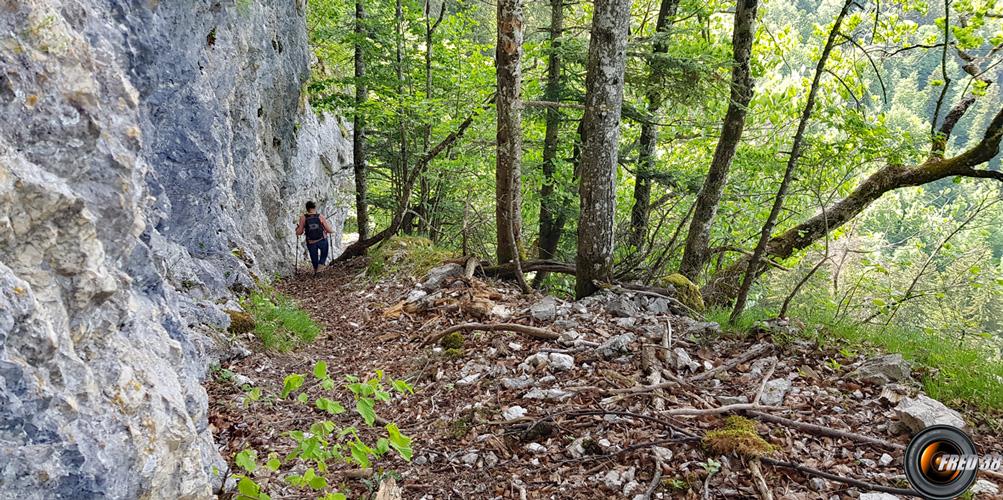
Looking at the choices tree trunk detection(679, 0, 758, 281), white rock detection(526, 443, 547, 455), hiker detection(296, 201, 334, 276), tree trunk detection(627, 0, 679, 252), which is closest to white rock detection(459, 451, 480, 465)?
white rock detection(526, 443, 547, 455)

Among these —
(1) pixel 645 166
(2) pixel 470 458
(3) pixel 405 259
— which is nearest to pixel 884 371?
(2) pixel 470 458

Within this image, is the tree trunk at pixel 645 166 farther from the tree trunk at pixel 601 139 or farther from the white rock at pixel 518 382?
the white rock at pixel 518 382

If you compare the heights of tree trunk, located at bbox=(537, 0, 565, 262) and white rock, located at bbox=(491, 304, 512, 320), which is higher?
tree trunk, located at bbox=(537, 0, 565, 262)

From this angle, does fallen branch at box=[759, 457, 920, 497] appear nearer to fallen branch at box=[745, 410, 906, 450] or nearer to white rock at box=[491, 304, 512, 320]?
fallen branch at box=[745, 410, 906, 450]

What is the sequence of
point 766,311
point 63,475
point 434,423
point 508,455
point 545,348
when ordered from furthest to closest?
1. point 766,311
2. point 545,348
3. point 434,423
4. point 508,455
5. point 63,475

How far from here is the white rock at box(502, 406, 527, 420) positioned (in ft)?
14.4

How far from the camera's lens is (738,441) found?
3529 millimetres

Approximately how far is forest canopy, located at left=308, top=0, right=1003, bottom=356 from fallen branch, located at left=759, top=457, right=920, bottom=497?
225 centimetres

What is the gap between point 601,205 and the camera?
6.67m

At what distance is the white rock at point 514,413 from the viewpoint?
439 cm

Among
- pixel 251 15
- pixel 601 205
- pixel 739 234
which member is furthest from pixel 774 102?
pixel 251 15

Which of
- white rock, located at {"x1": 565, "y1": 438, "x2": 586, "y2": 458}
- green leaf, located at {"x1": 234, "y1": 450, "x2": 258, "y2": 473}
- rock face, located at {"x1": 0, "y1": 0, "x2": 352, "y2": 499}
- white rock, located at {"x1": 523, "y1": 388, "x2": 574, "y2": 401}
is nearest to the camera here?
rock face, located at {"x1": 0, "y1": 0, "x2": 352, "y2": 499}

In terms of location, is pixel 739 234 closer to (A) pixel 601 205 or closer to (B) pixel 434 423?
(A) pixel 601 205

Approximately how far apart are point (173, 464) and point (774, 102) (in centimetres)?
1394
